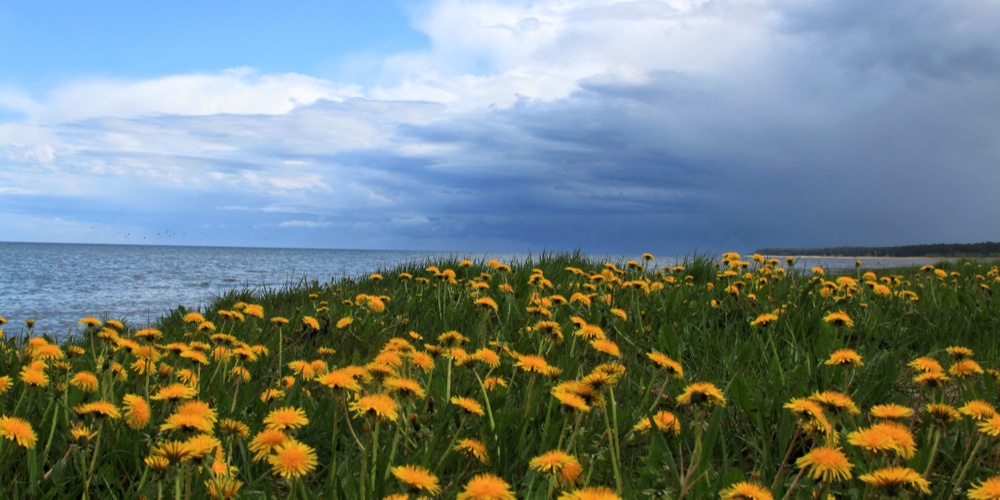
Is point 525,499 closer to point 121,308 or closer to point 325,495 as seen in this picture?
point 325,495

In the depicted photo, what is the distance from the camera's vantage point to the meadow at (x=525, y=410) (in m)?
1.58

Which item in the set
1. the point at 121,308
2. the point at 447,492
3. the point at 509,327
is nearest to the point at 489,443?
the point at 447,492

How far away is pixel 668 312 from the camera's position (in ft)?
16.0

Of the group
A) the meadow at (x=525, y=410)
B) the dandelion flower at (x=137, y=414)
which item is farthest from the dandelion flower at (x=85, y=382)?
the dandelion flower at (x=137, y=414)

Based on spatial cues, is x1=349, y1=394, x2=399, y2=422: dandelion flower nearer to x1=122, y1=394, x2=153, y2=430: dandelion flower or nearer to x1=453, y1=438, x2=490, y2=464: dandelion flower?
x1=453, y1=438, x2=490, y2=464: dandelion flower

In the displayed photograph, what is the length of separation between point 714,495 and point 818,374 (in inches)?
Answer: 72.7

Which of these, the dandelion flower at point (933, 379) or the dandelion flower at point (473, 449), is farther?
the dandelion flower at point (933, 379)

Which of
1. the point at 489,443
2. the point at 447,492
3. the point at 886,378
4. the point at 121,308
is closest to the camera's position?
the point at 447,492

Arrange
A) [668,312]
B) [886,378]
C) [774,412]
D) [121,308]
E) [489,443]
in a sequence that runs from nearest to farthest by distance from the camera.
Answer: [489,443]
[774,412]
[886,378]
[668,312]
[121,308]

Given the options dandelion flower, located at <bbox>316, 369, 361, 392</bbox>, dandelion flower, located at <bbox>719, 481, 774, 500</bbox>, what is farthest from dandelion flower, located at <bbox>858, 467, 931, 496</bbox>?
dandelion flower, located at <bbox>316, 369, 361, 392</bbox>

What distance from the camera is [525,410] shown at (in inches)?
88.2

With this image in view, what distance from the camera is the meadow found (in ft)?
5.18

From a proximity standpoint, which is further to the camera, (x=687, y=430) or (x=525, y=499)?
(x=687, y=430)

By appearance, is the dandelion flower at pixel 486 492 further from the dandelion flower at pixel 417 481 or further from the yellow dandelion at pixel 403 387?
the yellow dandelion at pixel 403 387
